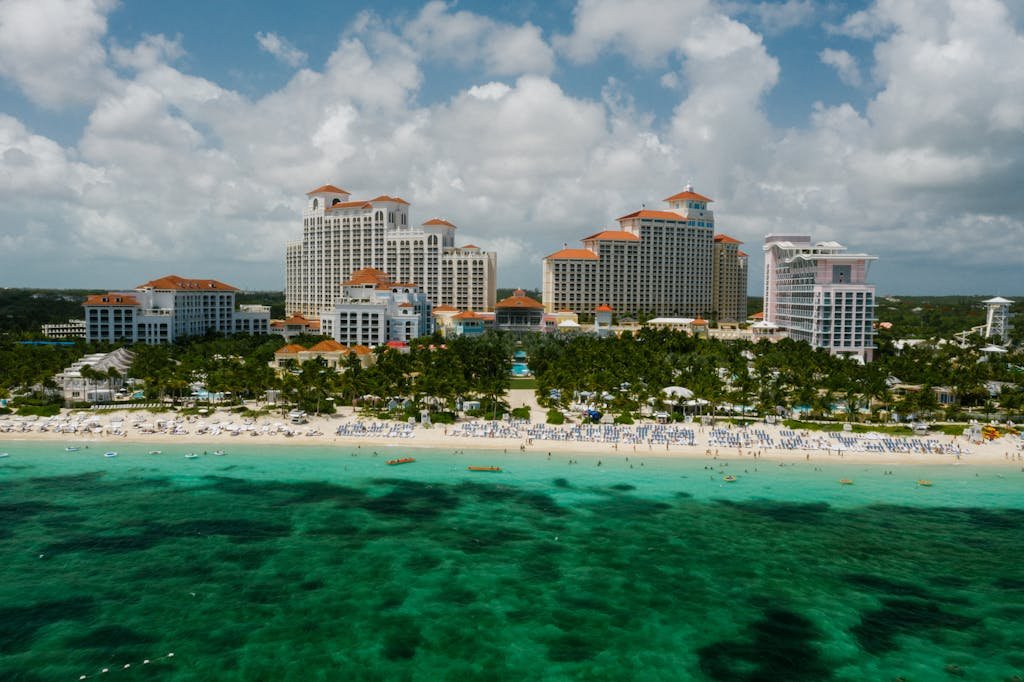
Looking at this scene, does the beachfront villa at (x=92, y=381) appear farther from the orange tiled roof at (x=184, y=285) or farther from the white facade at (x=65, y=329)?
the white facade at (x=65, y=329)

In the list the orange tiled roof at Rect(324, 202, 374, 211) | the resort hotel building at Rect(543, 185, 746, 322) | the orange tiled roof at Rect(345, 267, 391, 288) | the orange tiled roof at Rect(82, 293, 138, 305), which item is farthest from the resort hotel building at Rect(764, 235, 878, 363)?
the orange tiled roof at Rect(82, 293, 138, 305)

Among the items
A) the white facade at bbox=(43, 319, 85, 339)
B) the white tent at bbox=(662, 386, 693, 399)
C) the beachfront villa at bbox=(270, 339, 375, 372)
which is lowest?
the white tent at bbox=(662, 386, 693, 399)

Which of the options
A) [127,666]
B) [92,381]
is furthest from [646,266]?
[127,666]

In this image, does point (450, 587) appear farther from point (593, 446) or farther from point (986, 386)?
point (986, 386)

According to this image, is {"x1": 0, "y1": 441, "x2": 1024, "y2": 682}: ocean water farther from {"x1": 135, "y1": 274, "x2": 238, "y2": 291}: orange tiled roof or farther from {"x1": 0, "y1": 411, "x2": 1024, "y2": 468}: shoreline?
{"x1": 135, "y1": 274, "x2": 238, "y2": 291}: orange tiled roof

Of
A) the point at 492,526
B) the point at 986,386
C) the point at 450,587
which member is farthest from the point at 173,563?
the point at 986,386

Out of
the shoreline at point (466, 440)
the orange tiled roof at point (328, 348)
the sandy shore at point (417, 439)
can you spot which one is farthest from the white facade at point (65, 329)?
the sandy shore at point (417, 439)
